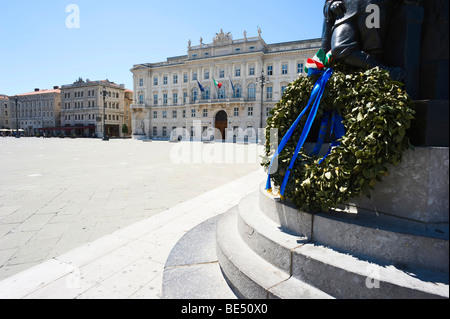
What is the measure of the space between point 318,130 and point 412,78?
1.05m

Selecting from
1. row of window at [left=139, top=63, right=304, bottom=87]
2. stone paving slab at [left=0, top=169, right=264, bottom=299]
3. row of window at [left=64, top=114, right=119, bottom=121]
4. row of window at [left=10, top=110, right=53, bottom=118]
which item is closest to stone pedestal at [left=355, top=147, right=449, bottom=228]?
stone paving slab at [left=0, top=169, right=264, bottom=299]

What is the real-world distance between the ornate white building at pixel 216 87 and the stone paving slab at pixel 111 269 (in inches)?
1382

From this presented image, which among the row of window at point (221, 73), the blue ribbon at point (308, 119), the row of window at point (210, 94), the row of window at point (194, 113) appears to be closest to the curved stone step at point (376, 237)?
the blue ribbon at point (308, 119)

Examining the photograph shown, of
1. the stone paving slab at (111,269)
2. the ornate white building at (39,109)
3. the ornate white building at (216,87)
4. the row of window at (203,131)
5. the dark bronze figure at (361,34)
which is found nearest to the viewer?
the stone paving slab at (111,269)

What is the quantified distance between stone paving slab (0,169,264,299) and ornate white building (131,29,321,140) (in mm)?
35101

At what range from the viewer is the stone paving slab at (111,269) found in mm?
2348

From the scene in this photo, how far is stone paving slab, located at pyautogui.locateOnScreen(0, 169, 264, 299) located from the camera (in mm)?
2348

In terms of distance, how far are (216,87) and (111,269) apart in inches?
1724

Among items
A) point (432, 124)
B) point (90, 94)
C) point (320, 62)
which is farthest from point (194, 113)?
point (432, 124)

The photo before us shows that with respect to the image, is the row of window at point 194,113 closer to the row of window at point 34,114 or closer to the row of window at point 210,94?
the row of window at point 210,94

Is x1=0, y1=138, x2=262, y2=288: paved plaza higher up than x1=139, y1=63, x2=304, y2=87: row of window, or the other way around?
x1=139, y1=63, x2=304, y2=87: row of window

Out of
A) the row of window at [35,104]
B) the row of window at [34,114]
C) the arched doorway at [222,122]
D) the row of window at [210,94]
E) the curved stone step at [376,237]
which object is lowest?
the curved stone step at [376,237]

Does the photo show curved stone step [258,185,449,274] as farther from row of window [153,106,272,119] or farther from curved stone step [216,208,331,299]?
row of window [153,106,272,119]

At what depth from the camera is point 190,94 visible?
154 ft
